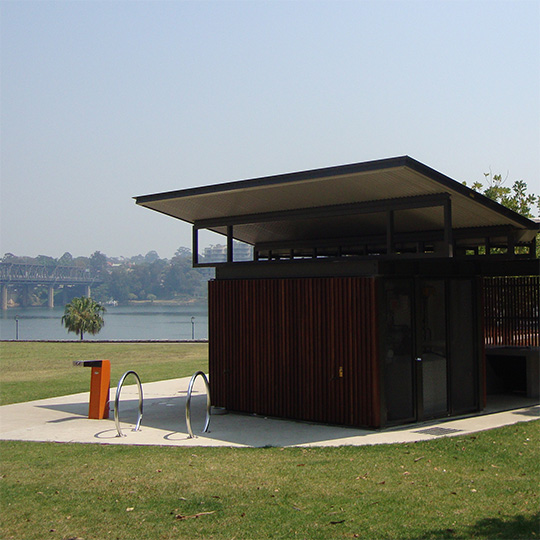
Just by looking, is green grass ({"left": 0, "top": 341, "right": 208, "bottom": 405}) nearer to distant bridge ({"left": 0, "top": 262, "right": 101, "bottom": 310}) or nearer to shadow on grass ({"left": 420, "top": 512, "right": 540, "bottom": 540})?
shadow on grass ({"left": 420, "top": 512, "right": 540, "bottom": 540})

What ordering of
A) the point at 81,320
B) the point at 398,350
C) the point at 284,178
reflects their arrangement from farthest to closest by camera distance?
1. the point at 81,320
2. the point at 398,350
3. the point at 284,178

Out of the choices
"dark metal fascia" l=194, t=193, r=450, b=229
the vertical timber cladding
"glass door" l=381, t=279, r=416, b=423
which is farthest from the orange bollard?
"glass door" l=381, t=279, r=416, b=423

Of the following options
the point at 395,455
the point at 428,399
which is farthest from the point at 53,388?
the point at 395,455

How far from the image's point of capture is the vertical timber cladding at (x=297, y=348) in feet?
32.1

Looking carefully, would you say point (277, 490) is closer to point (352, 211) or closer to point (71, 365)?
point (352, 211)

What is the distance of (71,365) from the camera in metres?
23.3

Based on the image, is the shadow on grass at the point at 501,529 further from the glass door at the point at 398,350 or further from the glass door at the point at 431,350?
the glass door at the point at 431,350

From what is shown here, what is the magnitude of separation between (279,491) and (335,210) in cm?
529

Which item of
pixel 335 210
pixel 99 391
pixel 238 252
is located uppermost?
pixel 335 210

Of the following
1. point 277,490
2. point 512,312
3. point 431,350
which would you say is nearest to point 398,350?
point 431,350

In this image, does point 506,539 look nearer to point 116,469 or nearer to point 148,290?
point 116,469

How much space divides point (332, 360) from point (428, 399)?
5.40 ft

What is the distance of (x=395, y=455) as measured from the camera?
7828 mm

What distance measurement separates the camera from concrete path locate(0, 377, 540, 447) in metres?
9.16
